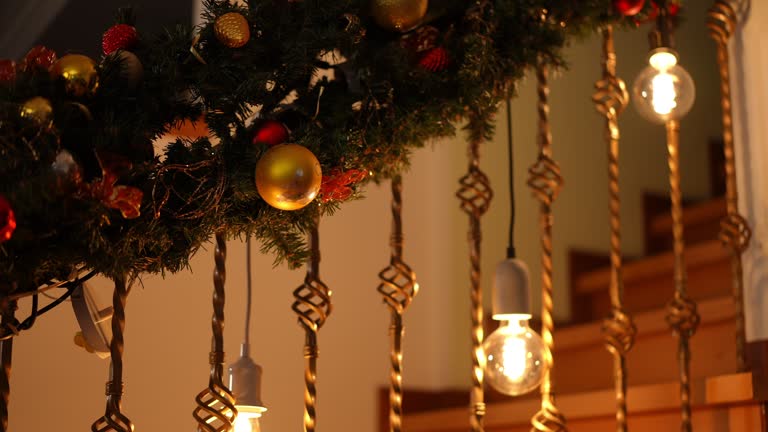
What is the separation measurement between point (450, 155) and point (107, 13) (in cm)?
99

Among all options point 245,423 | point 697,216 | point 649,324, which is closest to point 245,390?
point 245,423

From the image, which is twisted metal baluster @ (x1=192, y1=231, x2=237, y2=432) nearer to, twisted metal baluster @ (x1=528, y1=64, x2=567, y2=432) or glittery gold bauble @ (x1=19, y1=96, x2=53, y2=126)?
glittery gold bauble @ (x1=19, y1=96, x2=53, y2=126)

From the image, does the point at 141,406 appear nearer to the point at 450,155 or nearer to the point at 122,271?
the point at 122,271

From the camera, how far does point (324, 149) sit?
3.51 ft

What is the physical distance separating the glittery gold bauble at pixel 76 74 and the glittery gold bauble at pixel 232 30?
144mm

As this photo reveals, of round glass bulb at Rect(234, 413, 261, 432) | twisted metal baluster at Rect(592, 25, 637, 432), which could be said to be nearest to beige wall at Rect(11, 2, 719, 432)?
twisted metal baluster at Rect(592, 25, 637, 432)

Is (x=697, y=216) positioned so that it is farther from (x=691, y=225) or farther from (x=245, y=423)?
(x=245, y=423)

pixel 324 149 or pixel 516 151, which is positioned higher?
pixel 516 151

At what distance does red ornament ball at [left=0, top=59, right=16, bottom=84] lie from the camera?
0.96 metres

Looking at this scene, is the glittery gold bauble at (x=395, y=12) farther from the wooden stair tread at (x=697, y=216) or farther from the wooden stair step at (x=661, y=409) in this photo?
the wooden stair tread at (x=697, y=216)

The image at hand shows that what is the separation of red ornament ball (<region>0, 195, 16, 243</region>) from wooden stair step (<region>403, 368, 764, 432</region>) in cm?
102

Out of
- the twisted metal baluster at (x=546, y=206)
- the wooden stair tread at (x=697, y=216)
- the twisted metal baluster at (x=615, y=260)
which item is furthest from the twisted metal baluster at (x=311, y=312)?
the wooden stair tread at (x=697, y=216)

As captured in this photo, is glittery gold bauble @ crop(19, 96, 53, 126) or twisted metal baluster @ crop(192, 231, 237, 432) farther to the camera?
twisted metal baluster @ crop(192, 231, 237, 432)

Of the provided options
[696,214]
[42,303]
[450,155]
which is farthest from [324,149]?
[696,214]
